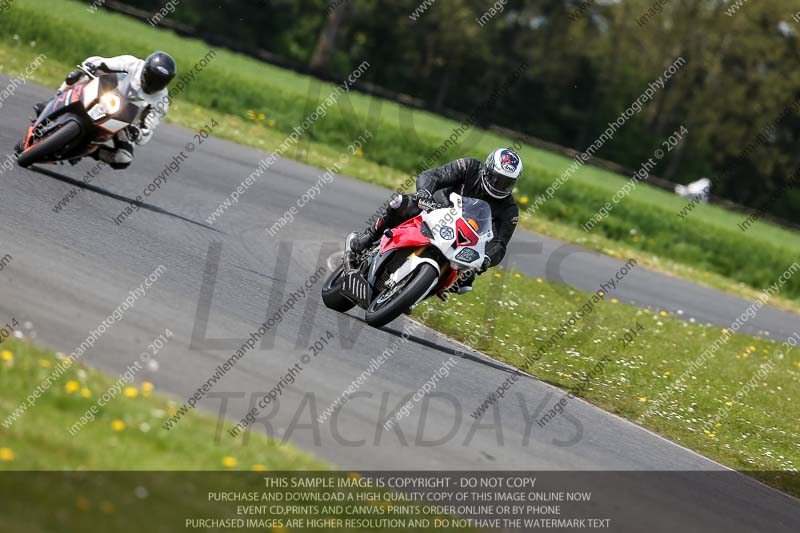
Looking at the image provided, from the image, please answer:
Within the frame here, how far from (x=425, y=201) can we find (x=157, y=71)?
3.91 meters

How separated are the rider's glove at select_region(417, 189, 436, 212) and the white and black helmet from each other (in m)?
0.56

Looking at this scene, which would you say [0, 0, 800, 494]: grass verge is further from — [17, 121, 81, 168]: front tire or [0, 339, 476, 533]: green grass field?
[0, 339, 476, 533]: green grass field

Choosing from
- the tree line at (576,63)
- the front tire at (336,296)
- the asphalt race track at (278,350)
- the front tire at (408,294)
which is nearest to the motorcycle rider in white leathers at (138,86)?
the asphalt race track at (278,350)

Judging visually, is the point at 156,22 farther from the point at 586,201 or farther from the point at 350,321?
the point at 350,321

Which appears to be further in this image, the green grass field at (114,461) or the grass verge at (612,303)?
the grass verge at (612,303)

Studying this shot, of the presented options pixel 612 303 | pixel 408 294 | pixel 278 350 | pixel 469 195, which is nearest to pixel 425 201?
pixel 469 195

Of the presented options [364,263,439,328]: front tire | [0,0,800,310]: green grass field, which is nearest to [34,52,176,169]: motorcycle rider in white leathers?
[364,263,439,328]: front tire

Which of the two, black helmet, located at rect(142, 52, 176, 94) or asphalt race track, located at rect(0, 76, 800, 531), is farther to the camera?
black helmet, located at rect(142, 52, 176, 94)

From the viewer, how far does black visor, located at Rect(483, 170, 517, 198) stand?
394 inches

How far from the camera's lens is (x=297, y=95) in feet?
87.1

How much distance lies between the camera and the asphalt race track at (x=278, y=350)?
745 cm

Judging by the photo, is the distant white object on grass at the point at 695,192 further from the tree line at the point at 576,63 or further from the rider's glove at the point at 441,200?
the rider's glove at the point at 441,200

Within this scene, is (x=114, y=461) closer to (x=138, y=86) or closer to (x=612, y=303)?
(x=138, y=86)

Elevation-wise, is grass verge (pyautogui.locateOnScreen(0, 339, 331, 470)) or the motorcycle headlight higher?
grass verge (pyautogui.locateOnScreen(0, 339, 331, 470))
